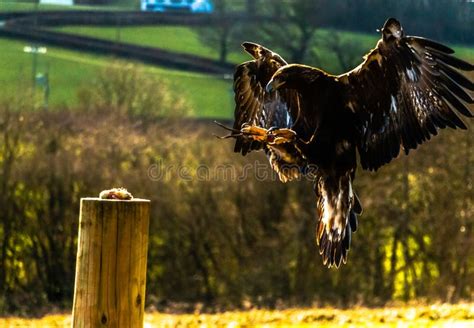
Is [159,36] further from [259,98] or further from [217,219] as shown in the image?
[259,98]

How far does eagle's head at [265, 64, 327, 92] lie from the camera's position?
601 cm

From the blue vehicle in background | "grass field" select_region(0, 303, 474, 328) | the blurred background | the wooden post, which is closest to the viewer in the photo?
the wooden post

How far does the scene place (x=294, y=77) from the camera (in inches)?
237

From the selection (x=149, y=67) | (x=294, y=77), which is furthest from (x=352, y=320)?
(x=149, y=67)

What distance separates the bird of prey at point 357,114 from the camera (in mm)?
6086

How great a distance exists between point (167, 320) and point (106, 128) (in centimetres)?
792

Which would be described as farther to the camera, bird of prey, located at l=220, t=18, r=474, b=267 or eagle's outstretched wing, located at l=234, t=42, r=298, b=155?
eagle's outstretched wing, located at l=234, t=42, r=298, b=155

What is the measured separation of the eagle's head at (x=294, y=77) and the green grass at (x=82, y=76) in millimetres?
25933

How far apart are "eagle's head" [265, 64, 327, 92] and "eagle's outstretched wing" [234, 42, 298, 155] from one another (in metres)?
0.61

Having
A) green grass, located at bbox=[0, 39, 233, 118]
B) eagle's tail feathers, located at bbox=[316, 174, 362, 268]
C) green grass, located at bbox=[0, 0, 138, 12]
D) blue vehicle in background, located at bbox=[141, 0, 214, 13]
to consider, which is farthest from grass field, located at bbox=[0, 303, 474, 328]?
green grass, located at bbox=[0, 0, 138, 12]

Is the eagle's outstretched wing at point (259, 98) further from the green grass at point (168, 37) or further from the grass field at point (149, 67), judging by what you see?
the green grass at point (168, 37)

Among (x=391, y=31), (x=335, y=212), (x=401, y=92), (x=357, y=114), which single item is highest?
(x=391, y=31)

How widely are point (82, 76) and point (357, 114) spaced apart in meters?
31.2

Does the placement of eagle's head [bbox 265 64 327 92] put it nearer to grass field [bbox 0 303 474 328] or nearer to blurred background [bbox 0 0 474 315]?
grass field [bbox 0 303 474 328]
